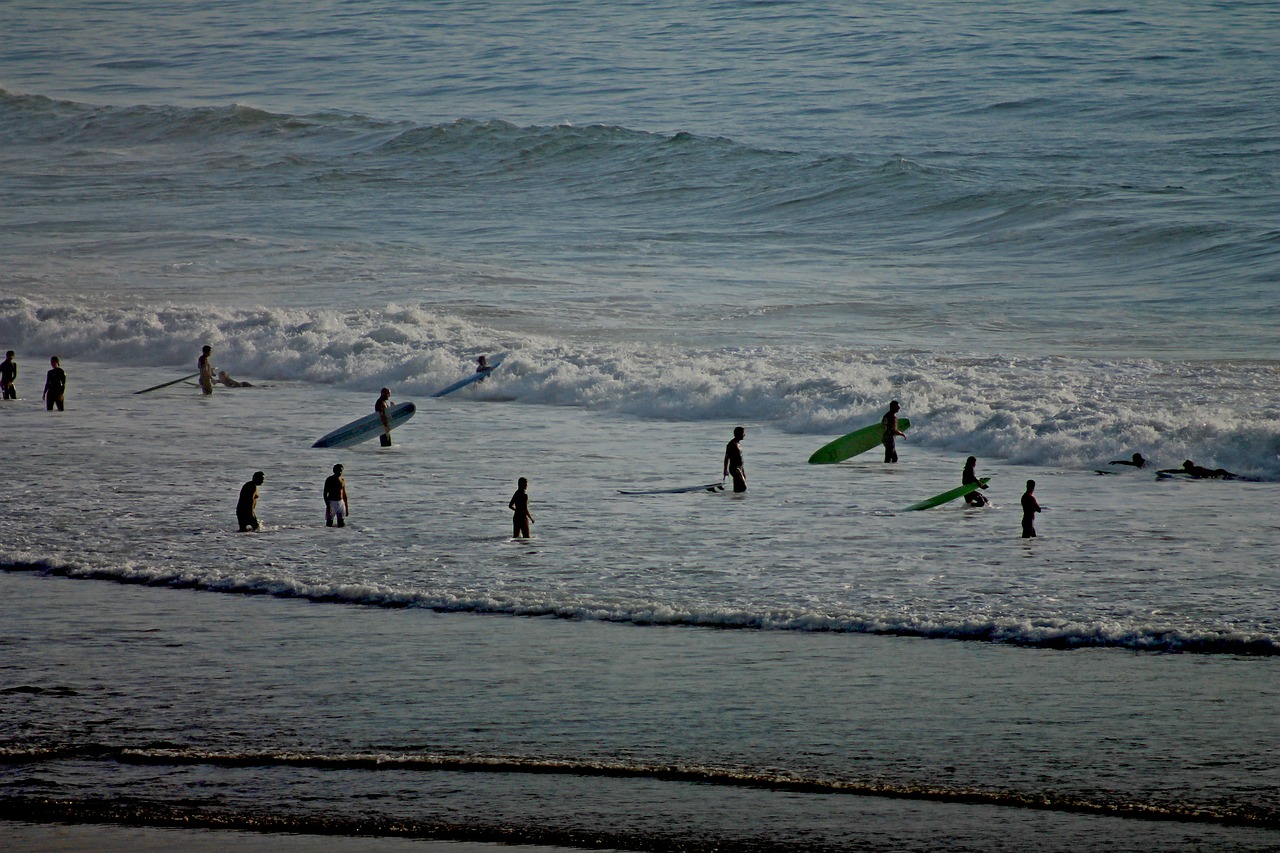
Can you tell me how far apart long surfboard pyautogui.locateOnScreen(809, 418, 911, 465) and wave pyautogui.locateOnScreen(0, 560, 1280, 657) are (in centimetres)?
723

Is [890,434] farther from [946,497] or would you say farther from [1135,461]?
[1135,461]

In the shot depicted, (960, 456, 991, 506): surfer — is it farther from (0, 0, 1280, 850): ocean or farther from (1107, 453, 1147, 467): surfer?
(1107, 453, 1147, 467): surfer

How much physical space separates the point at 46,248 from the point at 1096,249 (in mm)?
27939

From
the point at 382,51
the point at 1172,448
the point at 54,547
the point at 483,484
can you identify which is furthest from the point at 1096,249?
the point at 382,51

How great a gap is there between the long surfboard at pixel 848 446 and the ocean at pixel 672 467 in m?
0.70

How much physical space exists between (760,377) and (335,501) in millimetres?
10100

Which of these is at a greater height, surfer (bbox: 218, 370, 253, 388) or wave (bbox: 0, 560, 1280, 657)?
surfer (bbox: 218, 370, 253, 388)

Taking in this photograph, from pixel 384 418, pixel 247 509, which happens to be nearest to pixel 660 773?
pixel 247 509

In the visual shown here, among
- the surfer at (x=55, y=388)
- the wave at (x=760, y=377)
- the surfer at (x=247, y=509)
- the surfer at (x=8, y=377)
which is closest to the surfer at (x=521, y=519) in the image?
the surfer at (x=247, y=509)

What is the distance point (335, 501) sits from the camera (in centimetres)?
1456

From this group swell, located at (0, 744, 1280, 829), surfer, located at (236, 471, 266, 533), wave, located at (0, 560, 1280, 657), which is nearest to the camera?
swell, located at (0, 744, 1280, 829)

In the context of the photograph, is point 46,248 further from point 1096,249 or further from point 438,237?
point 1096,249

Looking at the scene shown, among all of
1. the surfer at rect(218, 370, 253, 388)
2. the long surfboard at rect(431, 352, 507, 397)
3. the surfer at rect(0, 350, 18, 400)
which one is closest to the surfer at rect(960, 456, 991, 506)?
the long surfboard at rect(431, 352, 507, 397)

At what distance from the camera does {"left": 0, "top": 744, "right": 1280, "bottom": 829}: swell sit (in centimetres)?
758
